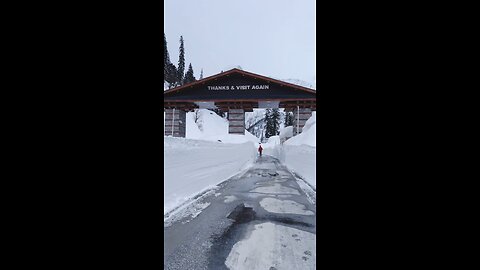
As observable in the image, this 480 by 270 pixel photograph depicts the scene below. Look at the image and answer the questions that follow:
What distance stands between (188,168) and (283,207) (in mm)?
2920

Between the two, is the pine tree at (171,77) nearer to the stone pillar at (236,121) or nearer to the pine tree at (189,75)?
the pine tree at (189,75)

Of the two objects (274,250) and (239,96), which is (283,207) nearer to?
(274,250)

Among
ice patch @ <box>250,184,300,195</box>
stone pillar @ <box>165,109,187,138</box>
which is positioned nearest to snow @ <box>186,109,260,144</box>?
stone pillar @ <box>165,109,187,138</box>

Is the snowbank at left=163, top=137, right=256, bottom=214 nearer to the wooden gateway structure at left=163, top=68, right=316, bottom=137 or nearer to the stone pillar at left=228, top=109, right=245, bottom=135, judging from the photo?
the stone pillar at left=228, top=109, right=245, bottom=135

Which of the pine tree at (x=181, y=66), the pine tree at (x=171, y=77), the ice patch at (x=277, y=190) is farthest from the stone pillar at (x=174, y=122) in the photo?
the pine tree at (x=181, y=66)

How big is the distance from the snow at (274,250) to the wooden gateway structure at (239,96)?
12.2 meters

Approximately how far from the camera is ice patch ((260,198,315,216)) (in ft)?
14.4

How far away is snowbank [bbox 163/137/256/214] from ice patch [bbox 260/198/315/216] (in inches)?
76.2

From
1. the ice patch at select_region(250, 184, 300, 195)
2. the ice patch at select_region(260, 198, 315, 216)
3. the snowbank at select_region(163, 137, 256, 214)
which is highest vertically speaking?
the snowbank at select_region(163, 137, 256, 214)
